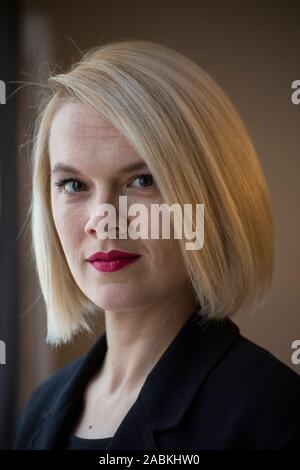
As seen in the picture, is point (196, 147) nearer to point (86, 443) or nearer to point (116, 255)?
point (116, 255)

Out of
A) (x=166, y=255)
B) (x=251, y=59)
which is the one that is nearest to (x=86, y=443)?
(x=166, y=255)

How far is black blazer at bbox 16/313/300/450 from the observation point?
58 cm

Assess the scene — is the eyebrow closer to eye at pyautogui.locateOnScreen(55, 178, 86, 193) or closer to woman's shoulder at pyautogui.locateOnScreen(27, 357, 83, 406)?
eye at pyautogui.locateOnScreen(55, 178, 86, 193)

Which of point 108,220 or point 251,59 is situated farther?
point 251,59

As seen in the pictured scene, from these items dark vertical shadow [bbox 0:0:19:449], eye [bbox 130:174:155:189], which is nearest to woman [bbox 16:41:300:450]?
eye [bbox 130:174:155:189]

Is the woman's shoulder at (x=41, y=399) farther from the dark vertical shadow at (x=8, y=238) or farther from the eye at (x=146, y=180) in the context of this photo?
the eye at (x=146, y=180)

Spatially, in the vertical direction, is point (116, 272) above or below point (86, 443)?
above

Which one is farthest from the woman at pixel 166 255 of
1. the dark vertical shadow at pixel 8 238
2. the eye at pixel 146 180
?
the dark vertical shadow at pixel 8 238

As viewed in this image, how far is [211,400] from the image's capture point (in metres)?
0.62

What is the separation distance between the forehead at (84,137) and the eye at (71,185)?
3cm

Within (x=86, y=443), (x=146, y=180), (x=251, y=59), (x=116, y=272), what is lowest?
(x=86, y=443)

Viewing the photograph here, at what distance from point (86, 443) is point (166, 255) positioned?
0.80 ft

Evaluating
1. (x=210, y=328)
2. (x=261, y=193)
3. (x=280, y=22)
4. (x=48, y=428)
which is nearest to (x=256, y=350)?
(x=210, y=328)

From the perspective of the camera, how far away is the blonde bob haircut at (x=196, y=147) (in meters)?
0.62
